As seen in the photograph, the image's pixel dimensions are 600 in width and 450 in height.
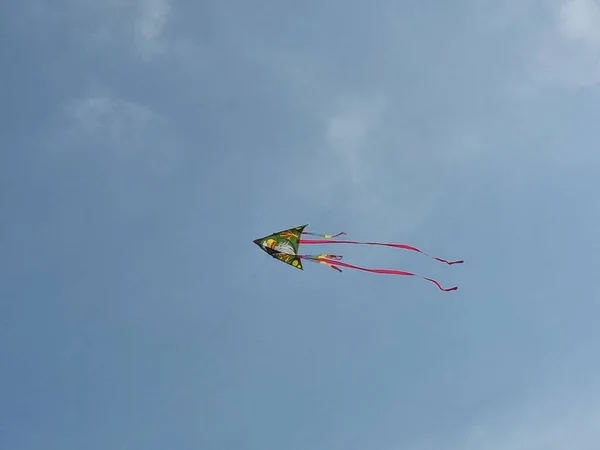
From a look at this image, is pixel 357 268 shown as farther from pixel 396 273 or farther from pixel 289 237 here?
pixel 289 237

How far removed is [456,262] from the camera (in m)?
38.8

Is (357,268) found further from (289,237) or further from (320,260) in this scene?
(289,237)

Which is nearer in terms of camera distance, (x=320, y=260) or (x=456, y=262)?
(x=456, y=262)

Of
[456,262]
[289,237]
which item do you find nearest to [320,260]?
[289,237]

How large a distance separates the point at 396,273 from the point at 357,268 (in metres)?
2.71

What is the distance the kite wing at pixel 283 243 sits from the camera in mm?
44000

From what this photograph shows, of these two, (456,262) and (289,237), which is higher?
(289,237)

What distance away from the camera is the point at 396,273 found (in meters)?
37.0

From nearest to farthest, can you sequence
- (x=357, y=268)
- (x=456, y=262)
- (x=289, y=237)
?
(x=357, y=268) → (x=456, y=262) → (x=289, y=237)

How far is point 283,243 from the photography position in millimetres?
44719

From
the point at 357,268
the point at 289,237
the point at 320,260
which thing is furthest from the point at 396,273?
the point at 289,237

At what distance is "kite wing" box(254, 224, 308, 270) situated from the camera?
144 ft

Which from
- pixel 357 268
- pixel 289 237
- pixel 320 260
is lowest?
pixel 357 268

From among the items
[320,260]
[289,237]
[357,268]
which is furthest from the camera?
[289,237]
